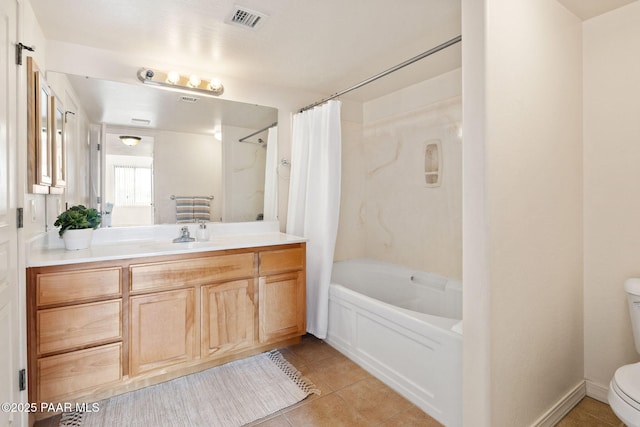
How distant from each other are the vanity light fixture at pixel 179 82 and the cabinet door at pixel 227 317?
1.61 metres

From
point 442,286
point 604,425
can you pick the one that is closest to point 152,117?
point 442,286

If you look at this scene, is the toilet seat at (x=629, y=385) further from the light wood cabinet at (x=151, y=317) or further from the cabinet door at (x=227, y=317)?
the cabinet door at (x=227, y=317)

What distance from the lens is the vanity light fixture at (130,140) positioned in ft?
7.95

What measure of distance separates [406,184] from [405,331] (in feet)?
5.19

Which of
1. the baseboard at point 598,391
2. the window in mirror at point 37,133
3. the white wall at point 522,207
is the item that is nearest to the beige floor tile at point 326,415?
the white wall at point 522,207

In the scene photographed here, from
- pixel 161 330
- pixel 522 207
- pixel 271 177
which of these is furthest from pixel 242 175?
pixel 522 207

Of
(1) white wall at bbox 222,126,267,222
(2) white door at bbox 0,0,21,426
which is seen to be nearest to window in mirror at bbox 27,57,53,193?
(2) white door at bbox 0,0,21,426

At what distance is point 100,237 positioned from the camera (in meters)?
2.34

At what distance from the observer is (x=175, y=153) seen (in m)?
2.60

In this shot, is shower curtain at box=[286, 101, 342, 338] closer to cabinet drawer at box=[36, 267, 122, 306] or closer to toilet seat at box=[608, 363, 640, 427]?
cabinet drawer at box=[36, 267, 122, 306]

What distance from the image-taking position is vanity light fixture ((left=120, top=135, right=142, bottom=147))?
2424mm

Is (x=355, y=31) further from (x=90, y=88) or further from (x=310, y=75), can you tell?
(x=90, y=88)

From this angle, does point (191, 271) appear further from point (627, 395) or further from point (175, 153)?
point (627, 395)

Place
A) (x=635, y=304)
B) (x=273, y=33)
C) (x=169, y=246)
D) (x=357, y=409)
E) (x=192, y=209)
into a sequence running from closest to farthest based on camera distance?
(x=635, y=304) < (x=357, y=409) < (x=273, y=33) < (x=169, y=246) < (x=192, y=209)
